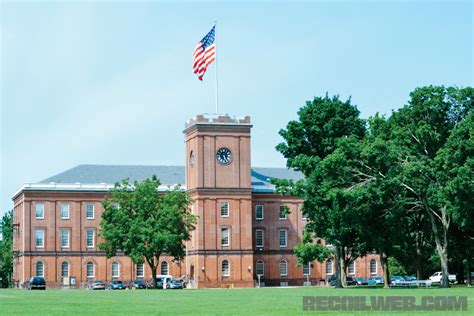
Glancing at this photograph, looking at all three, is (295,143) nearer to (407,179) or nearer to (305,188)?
(305,188)

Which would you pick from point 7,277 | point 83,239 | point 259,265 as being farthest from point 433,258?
point 7,277

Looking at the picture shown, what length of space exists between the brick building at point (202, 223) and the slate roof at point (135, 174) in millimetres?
124

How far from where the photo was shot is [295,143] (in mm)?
80938

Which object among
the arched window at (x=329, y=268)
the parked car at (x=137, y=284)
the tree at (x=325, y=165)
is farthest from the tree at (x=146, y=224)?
the arched window at (x=329, y=268)

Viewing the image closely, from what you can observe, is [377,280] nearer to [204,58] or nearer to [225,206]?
[225,206]

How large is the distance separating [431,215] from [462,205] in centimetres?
473

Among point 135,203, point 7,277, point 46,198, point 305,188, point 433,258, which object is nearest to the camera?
point 305,188

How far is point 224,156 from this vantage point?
372 ft

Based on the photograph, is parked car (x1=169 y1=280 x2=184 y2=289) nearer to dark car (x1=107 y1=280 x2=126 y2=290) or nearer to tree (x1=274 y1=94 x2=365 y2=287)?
dark car (x1=107 y1=280 x2=126 y2=290)

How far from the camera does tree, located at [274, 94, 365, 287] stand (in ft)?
236

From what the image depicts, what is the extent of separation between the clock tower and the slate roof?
7958mm

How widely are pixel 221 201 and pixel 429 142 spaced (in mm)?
44647

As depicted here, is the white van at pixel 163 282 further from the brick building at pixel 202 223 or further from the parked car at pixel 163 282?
the brick building at pixel 202 223

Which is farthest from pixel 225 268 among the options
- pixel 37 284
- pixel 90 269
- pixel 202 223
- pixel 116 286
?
pixel 37 284
